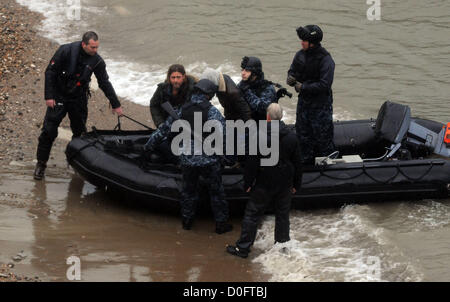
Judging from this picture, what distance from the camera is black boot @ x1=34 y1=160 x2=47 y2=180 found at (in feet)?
23.9

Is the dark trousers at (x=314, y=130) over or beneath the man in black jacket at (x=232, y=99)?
beneath

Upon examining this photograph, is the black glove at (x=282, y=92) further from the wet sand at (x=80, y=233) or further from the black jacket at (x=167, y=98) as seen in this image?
the wet sand at (x=80, y=233)

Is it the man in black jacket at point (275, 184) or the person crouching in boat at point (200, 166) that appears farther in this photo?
the person crouching in boat at point (200, 166)

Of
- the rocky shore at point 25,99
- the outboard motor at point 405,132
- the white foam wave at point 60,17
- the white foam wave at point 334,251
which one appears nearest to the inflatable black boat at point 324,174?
the outboard motor at point 405,132

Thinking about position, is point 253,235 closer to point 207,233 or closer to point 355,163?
point 207,233

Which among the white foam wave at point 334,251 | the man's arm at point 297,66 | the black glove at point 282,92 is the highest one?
the man's arm at point 297,66

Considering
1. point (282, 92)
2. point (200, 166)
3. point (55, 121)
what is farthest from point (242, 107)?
point (55, 121)

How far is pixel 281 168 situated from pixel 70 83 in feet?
8.50

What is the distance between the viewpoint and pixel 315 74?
6852mm

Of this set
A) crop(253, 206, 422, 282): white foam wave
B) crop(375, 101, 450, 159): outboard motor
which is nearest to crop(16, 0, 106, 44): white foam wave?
crop(375, 101, 450, 159): outboard motor

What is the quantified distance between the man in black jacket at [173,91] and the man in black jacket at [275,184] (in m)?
1.02

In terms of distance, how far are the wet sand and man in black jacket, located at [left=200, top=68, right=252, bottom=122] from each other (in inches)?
40.7

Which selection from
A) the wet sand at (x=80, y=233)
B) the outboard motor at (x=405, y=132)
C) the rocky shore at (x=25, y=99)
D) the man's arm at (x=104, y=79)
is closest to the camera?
the wet sand at (x=80, y=233)

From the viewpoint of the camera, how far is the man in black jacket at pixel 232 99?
6.42 metres
